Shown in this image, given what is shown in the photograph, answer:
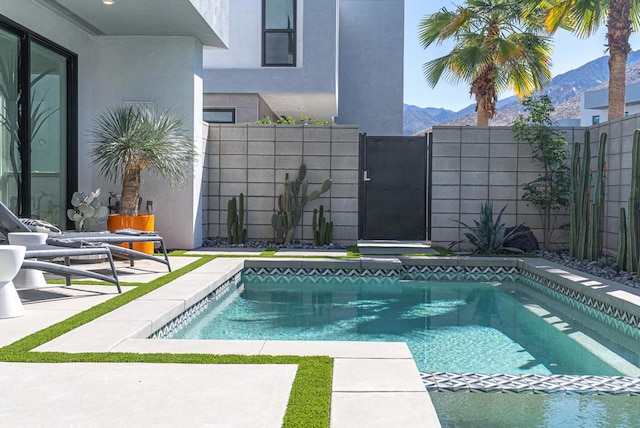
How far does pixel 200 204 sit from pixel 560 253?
17.2 feet

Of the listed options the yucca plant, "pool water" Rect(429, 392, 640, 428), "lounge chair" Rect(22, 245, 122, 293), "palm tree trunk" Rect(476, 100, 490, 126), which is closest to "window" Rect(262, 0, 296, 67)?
"palm tree trunk" Rect(476, 100, 490, 126)

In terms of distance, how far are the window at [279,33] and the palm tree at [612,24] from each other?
531 cm

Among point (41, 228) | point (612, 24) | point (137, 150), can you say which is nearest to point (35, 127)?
point (137, 150)

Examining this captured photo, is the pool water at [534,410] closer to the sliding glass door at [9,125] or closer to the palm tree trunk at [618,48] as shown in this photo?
the sliding glass door at [9,125]

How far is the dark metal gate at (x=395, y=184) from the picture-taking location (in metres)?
11.1

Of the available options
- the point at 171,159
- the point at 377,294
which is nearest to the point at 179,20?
the point at 171,159

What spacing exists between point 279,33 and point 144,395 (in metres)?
12.2

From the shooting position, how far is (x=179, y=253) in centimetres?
885

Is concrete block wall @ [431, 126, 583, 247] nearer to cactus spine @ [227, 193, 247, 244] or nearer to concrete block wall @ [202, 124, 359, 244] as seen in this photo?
concrete block wall @ [202, 124, 359, 244]

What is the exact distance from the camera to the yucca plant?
7996 mm

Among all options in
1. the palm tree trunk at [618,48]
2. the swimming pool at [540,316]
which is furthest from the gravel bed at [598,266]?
the palm tree trunk at [618,48]

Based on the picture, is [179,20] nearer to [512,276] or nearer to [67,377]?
[512,276]

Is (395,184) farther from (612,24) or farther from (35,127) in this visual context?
(35,127)

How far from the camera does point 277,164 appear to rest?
10.4m
